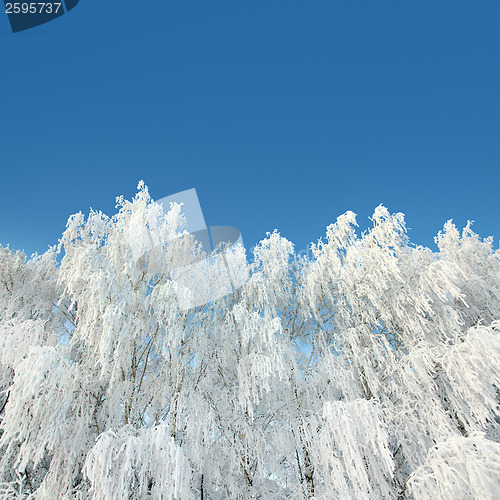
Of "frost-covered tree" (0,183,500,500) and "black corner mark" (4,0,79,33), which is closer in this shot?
"frost-covered tree" (0,183,500,500)

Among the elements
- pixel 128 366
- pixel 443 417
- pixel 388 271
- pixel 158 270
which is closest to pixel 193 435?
pixel 128 366

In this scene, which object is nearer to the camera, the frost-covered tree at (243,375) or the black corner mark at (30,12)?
the frost-covered tree at (243,375)

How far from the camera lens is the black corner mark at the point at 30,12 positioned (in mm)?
6533

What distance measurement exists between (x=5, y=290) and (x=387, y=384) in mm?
7925

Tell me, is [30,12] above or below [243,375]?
above

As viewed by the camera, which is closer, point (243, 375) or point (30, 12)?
point (243, 375)

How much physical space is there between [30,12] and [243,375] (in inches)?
386

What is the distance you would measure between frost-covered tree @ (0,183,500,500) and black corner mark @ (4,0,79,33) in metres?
5.55

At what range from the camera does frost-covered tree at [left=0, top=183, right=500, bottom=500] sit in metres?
3.14

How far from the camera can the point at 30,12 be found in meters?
6.70

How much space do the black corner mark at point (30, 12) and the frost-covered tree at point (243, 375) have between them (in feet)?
18.2

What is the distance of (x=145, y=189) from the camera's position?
18.7 feet

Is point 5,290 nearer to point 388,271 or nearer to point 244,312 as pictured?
point 244,312

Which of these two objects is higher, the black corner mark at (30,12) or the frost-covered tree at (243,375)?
the black corner mark at (30,12)
